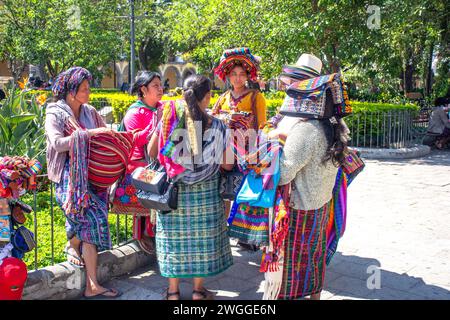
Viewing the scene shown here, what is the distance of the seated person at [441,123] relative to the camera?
12180 millimetres

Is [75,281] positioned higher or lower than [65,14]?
lower

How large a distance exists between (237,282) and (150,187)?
1.33m

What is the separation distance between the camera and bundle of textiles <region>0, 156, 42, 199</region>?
324cm

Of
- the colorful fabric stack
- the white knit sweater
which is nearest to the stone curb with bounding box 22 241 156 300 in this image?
the colorful fabric stack

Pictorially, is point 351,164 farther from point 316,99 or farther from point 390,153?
point 390,153

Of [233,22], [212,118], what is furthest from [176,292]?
[233,22]

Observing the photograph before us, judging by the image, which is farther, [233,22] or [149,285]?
[233,22]

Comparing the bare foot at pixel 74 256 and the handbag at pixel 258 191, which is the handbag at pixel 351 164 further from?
the bare foot at pixel 74 256

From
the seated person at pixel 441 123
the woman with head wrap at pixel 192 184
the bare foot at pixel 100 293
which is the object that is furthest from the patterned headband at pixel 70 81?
the seated person at pixel 441 123

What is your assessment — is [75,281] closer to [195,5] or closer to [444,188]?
[444,188]

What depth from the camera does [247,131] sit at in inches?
171

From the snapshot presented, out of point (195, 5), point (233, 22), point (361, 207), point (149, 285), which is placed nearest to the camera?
point (149, 285)

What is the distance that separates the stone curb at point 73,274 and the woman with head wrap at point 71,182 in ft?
0.30
